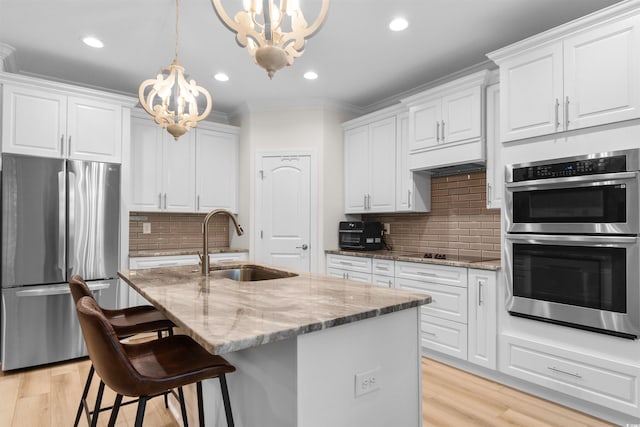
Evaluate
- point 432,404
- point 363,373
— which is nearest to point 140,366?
point 363,373

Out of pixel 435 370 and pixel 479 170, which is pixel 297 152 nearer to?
pixel 479 170

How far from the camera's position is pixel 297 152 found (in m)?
4.46

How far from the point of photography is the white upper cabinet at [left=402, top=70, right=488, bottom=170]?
10.3ft

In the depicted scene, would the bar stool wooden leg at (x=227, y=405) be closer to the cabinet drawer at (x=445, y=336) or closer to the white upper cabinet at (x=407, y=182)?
the cabinet drawer at (x=445, y=336)

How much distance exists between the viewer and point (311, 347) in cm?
121

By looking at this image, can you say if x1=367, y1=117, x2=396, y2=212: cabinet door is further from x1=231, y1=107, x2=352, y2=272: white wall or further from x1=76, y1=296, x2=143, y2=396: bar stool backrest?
x1=76, y1=296, x2=143, y2=396: bar stool backrest

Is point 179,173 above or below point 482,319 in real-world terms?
above

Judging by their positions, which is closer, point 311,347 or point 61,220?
point 311,347

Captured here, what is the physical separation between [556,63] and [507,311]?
173 centimetres

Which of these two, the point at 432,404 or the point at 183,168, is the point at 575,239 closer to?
the point at 432,404

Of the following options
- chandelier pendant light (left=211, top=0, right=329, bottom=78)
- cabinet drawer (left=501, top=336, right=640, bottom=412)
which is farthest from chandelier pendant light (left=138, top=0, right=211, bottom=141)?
cabinet drawer (left=501, top=336, right=640, bottom=412)

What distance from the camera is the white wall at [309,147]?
4398 mm

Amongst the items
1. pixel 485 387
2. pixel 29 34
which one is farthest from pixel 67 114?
pixel 485 387

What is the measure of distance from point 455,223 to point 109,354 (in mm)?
3307
